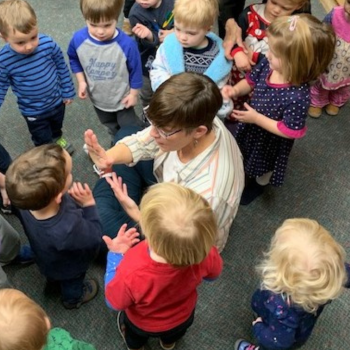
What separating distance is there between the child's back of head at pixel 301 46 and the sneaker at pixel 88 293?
1239 mm

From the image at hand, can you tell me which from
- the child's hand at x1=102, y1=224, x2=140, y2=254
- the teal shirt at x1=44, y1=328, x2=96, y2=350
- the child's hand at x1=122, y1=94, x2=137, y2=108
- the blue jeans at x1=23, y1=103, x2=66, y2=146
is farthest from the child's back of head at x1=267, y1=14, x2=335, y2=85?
the teal shirt at x1=44, y1=328, x2=96, y2=350

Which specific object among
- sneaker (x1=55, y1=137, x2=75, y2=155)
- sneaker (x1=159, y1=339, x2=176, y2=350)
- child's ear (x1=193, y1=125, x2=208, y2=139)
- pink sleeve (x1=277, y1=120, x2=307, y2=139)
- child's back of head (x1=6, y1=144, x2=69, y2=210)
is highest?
child's back of head (x1=6, y1=144, x2=69, y2=210)

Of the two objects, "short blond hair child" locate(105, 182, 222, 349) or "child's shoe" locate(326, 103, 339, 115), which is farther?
"child's shoe" locate(326, 103, 339, 115)

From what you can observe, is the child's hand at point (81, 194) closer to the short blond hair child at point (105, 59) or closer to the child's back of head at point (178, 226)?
the child's back of head at point (178, 226)

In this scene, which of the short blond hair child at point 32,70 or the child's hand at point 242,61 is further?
the child's hand at point 242,61

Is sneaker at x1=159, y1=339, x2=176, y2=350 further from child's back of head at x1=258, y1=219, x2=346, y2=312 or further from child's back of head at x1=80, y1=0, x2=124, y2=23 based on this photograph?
child's back of head at x1=80, y1=0, x2=124, y2=23

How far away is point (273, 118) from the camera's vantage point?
189cm

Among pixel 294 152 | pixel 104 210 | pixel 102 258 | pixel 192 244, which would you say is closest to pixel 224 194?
pixel 192 244

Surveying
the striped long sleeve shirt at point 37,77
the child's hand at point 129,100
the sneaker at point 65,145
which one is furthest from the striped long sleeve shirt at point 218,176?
the sneaker at point 65,145

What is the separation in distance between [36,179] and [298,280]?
87 cm

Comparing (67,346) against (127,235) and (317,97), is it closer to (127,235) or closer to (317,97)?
(127,235)

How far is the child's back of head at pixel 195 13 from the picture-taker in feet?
6.25

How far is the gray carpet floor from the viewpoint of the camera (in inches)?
73.4

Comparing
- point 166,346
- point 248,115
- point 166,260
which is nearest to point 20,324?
point 166,260
